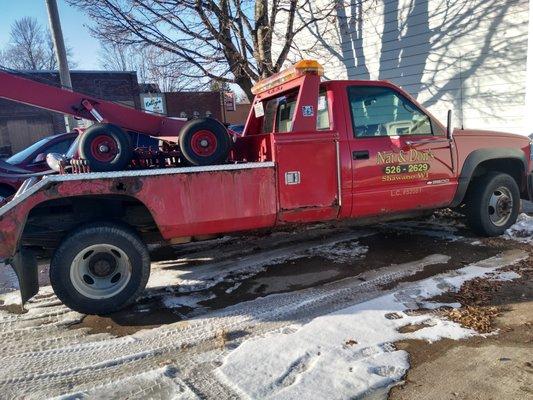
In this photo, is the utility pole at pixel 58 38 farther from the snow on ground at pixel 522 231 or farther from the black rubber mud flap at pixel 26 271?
the snow on ground at pixel 522 231

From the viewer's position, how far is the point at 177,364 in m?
3.05

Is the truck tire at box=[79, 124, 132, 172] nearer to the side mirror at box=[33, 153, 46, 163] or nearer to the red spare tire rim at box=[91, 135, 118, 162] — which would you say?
the red spare tire rim at box=[91, 135, 118, 162]

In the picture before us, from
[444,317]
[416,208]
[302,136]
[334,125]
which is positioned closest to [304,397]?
[444,317]

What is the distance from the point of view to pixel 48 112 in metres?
25.9

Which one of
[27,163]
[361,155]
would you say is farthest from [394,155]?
[27,163]

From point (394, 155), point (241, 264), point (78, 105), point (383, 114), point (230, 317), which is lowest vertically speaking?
point (230, 317)

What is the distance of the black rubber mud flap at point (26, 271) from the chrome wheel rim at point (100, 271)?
35 centimetres

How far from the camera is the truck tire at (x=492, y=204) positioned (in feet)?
18.8

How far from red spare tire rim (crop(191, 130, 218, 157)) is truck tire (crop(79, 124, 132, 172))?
0.62 m

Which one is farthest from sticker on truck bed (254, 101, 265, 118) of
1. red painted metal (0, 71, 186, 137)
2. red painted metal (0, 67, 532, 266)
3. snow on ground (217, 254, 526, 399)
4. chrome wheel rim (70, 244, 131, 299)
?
snow on ground (217, 254, 526, 399)

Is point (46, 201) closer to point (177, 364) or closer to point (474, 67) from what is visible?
point (177, 364)

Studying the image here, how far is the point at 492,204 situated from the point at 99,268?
490 cm

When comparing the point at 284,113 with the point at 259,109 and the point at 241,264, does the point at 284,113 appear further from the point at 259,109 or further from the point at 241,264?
the point at 241,264

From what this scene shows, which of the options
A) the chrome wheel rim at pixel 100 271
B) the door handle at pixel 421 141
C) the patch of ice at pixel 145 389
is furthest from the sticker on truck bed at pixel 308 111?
→ the patch of ice at pixel 145 389
